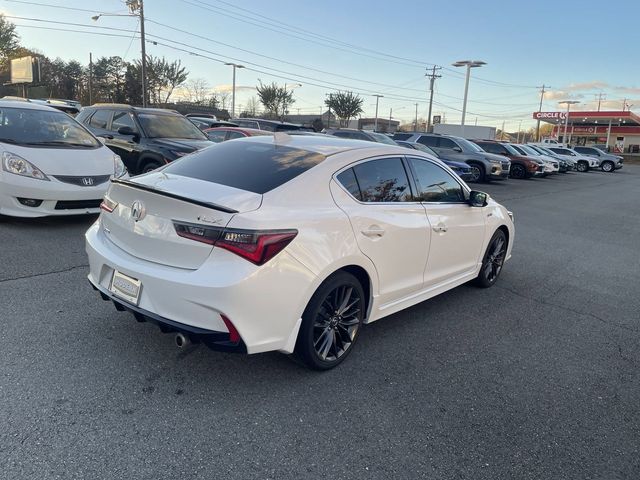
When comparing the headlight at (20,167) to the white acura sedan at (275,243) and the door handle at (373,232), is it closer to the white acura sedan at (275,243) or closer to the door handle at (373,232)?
the white acura sedan at (275,243)

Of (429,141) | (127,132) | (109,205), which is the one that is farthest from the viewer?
(429,141)

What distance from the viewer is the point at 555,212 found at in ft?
41.9

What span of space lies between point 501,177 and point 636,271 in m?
13.7

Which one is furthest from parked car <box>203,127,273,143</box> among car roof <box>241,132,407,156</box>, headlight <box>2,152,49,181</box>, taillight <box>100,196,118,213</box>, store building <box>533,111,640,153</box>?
store building <box>533,111,640,153</box>

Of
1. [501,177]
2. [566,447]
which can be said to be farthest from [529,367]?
[501,177]

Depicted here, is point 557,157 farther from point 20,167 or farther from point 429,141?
point 20,167

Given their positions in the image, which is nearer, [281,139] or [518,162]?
[281,139]

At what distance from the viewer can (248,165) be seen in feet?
11.5

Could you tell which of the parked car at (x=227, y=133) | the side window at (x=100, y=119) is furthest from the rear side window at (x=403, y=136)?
the side window at (x=100, y=119)

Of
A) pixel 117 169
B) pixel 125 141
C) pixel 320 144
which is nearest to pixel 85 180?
pixel 117 169

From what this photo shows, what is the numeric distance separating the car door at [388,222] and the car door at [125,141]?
6.40 m

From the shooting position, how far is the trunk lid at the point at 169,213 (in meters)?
2.82

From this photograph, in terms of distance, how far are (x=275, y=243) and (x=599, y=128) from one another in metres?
85.0

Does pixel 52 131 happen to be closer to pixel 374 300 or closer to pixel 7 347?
pixel 7 347
